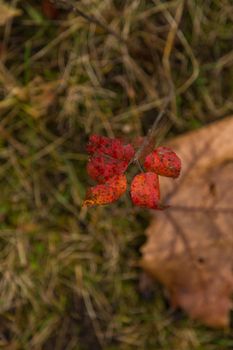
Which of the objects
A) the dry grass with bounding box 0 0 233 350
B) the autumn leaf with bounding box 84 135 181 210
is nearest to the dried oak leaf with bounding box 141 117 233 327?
the dry grass with bounding box 0 0 233 350

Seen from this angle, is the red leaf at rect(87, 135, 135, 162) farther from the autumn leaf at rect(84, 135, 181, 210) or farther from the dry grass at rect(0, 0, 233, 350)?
the dry grass at rect(0, 0, 233, 350)

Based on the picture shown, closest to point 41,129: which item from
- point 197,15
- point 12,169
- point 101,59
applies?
point 12,169

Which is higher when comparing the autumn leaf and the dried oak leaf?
the autumn leaf

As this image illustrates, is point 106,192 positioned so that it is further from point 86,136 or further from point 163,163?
point 86,136

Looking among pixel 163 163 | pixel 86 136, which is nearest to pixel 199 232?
pixel 86 136

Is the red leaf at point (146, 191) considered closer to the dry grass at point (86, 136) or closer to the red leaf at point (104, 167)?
the red leaf at point (104, 167)

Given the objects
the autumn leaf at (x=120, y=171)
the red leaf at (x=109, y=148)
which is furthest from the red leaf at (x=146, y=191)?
the red leaf at (x=109, y=148)
